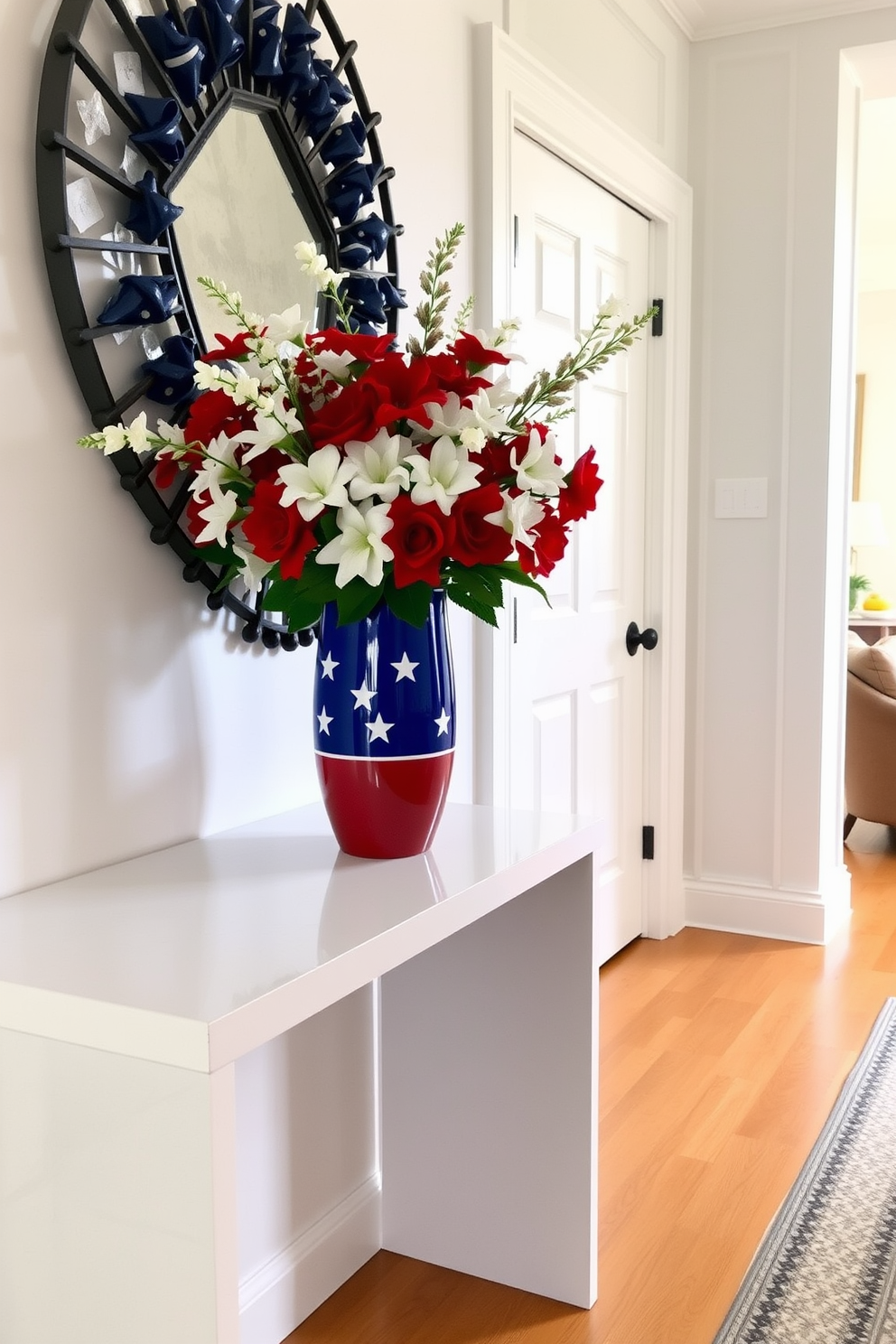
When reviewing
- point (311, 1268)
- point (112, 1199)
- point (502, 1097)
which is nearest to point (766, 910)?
point (502, 1097)

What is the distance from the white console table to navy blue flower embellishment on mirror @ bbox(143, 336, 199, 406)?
56 centimetres

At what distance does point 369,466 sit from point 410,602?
170 mm

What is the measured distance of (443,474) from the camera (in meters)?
1.28

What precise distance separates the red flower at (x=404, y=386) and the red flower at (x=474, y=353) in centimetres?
8

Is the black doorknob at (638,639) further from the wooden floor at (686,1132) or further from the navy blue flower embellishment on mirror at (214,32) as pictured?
the navy blue flower embellishment on mirror at (214,32)

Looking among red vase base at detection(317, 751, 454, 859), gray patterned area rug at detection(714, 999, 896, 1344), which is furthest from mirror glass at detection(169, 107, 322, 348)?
gray patterned area rug at detection(714, 999, 896, 1344)

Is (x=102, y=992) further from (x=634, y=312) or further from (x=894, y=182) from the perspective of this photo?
(x=894, y=182)

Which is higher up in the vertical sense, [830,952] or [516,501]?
[516,501]

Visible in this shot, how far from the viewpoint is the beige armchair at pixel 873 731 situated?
14.0 feet

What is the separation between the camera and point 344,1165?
1.87m

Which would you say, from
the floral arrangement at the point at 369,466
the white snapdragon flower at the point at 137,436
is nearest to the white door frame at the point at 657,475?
the floral arrangement at the point at 369,466

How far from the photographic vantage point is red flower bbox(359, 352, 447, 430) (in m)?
1.26

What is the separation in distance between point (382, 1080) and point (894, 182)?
4836mm

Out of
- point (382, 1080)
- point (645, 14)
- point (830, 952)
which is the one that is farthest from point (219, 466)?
point (830, 952)
